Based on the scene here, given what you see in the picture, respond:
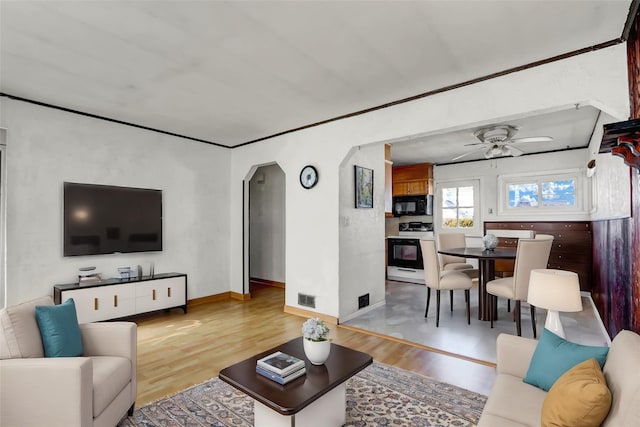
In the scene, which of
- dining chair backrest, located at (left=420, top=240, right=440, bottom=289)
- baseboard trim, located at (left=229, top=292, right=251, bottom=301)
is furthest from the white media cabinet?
dining chair backrest, located at (left=420, top=240, right=440, bottom=289)

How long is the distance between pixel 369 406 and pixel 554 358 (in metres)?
1.21

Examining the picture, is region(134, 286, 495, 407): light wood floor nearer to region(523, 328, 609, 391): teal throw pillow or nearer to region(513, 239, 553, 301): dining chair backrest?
region(523, 328, 609, 391): teal throw pillow

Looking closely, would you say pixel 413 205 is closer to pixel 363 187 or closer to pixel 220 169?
pixel 363 187

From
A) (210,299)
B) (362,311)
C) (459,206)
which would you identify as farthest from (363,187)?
(459,206)

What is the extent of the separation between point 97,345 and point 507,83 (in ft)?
12.3

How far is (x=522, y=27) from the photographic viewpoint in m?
2.30

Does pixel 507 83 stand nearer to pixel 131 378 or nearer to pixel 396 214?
pixel 131 378

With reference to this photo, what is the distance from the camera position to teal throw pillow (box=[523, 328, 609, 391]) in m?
1.55

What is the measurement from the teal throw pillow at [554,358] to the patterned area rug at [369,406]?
2.14ft

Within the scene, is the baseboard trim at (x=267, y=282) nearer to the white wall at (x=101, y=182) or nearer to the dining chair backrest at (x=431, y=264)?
the white wall at (x=101, y=182)

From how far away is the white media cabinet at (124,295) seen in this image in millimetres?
3707

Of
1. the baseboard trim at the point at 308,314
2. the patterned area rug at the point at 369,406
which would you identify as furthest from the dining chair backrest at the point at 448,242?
the patterned area rug at the point at 369,406

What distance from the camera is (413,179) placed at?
746 centimetres

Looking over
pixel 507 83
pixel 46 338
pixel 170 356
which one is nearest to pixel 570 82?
pixel 507 83
